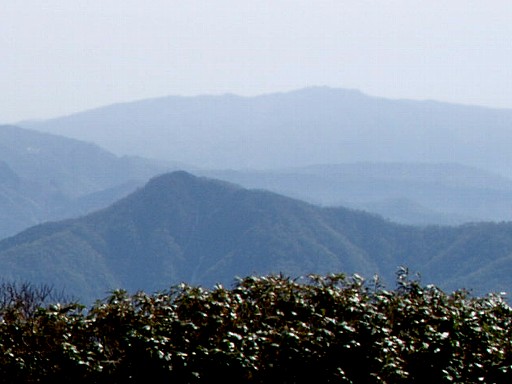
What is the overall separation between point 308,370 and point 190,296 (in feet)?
5.26

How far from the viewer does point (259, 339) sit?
9250 mm

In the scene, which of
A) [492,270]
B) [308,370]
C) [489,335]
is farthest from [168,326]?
[492,270]

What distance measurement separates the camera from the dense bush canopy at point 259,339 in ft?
29.9

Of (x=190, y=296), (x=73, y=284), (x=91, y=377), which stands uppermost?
(x=190, y=296)

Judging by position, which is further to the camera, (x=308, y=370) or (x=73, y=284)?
(x=73, y=284)

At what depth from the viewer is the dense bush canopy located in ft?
29.9

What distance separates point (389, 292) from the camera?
11.3 m

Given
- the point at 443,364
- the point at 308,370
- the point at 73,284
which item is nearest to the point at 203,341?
the point at 308,370

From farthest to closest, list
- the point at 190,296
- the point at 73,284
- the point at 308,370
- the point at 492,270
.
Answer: the point at 73,284 < the point at 492,270 < the point at 190,296 < the point at 308,370

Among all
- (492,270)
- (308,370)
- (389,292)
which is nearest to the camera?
(308,370)

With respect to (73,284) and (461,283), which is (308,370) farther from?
(73,284)

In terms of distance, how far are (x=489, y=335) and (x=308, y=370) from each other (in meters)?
2.38

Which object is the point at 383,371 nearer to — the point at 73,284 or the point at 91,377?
the point at 91,377

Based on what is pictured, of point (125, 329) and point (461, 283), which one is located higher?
point (125, 329)
